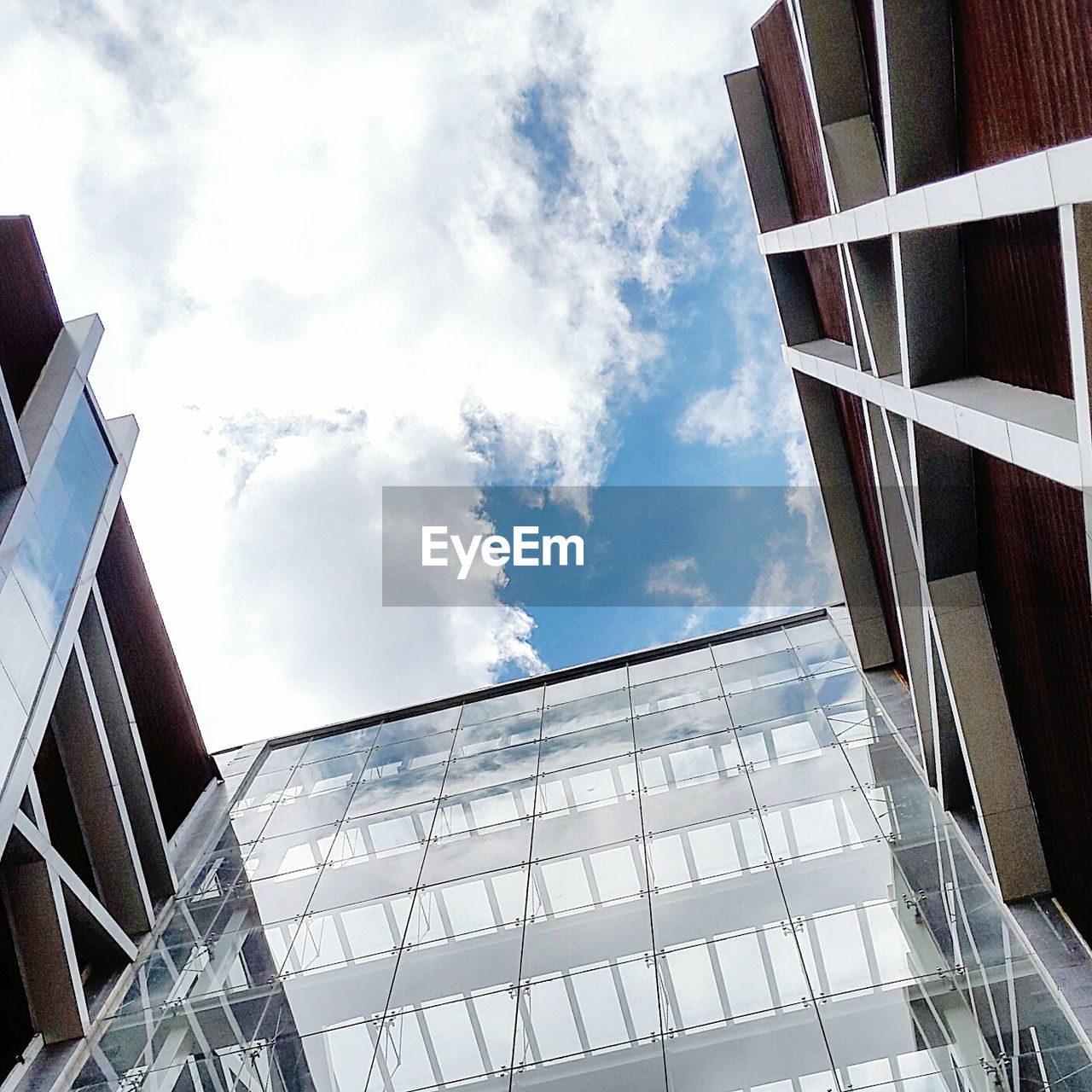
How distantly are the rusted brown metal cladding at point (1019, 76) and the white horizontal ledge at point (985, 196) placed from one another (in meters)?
0.53

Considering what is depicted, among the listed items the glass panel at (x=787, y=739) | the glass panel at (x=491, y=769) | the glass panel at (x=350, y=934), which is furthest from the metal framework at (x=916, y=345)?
the glass panel at (x=350, y=934)

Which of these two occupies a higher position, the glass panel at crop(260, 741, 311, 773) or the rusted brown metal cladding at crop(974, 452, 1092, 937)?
the glass panel at crop(260, 741, 311, 773)

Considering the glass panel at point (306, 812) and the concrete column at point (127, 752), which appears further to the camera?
the glass panel at point (306, 812)

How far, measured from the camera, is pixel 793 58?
681 inches

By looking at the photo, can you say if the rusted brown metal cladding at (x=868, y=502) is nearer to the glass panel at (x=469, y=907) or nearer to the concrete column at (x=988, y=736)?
the concrete column at (x=988, y=736)

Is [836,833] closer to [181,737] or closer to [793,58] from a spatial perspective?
[793,58]

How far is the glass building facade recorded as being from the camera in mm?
14164

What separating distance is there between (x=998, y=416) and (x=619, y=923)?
10771 millimetres

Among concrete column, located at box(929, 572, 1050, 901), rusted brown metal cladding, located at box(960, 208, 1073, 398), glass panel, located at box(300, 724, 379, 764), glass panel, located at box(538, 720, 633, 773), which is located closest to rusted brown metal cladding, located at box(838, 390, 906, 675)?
concrete column, located at box(929, 572, 1050, 901)

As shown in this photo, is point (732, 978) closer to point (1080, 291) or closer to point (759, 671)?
point (759, 671)

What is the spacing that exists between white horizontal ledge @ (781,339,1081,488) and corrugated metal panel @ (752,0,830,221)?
14.6ft

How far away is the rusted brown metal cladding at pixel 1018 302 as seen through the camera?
380 inches

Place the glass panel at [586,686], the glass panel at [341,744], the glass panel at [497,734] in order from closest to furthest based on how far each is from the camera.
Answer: the glass panel at [497,734], the glass panel at [586,686], the glass panel at [341,744]

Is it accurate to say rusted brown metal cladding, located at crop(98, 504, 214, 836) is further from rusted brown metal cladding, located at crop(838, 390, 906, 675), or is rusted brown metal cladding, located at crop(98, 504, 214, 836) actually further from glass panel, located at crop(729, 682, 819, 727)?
rusted brown metal cladding, located at crop(838, 390, 906, 675)
